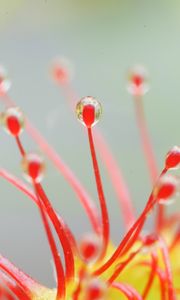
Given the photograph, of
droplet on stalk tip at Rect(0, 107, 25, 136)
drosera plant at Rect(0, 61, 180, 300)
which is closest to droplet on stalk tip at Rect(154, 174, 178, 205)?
drosera plant at Rect(0, 61, 180, 300)

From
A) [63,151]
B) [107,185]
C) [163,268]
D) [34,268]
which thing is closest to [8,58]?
[63,151]

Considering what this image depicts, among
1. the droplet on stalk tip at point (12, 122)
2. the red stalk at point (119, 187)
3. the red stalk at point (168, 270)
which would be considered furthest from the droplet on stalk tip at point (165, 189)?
the red stalk at point (119, 187)

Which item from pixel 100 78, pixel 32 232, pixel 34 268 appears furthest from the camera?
pixel 100 78

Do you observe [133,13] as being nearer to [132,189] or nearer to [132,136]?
[132,136]

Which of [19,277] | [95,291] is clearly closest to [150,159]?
[19,277]

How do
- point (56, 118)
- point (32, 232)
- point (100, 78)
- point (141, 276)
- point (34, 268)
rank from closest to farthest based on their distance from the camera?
point (141, 276) < point (34, 268) < point (32, 232) < point (56, 118) < point (100, 78)

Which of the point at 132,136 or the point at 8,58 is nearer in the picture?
the point at 132,136

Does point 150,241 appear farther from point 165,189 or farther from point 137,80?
point 137,80
